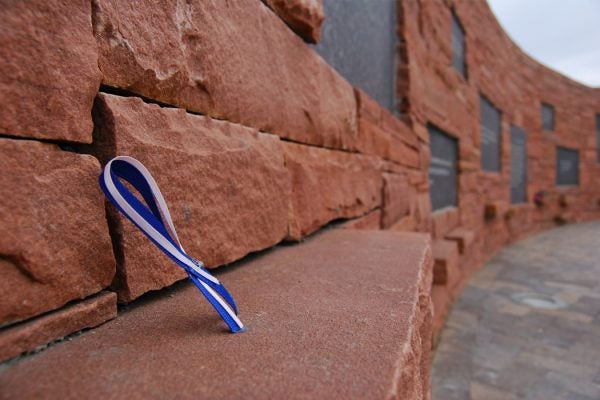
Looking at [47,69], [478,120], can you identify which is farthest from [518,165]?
[47,69]

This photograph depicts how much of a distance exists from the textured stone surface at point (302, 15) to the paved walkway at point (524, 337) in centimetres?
201

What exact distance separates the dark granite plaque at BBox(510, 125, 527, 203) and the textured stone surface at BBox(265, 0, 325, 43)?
770 centimetres

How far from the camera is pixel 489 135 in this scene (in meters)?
6.75

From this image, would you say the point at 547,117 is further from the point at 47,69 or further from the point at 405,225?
the point at 47,69

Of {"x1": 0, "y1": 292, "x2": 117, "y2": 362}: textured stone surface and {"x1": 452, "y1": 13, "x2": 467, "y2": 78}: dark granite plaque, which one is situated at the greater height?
{"x1": 452, "y1": 13, "x2": 467, "y2": 78}: dark granite plaque

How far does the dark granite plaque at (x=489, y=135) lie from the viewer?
6398mm

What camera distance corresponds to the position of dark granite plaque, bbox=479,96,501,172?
6.40 metres

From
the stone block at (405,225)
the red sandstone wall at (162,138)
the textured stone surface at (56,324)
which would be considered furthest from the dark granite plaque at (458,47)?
the textured stone surface at (56,324)

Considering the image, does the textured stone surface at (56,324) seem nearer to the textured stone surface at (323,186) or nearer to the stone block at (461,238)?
the textured stone surface at (323,186)

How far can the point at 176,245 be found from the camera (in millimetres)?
708

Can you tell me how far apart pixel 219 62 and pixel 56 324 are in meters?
0.75

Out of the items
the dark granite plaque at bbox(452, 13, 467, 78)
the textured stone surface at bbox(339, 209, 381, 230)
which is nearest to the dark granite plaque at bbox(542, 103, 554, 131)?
the dark granite plaque at bbox(452, 13, 467, 78)

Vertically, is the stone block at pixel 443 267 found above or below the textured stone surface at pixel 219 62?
below

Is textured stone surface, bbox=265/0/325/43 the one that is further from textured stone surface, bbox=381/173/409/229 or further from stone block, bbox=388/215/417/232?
stone block, bbox=388/215/417/232
